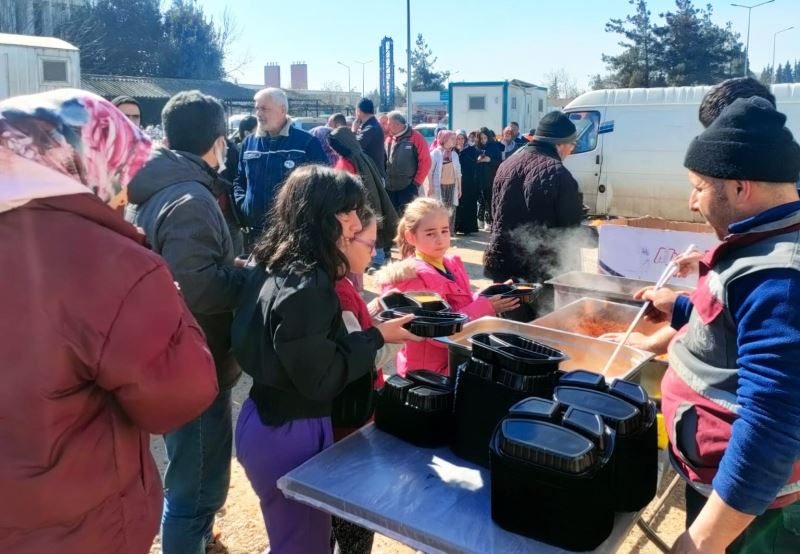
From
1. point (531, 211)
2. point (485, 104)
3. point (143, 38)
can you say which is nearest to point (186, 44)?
point (143, 38)

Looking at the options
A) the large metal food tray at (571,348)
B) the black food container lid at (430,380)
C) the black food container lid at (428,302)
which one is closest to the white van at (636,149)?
the large metal food tray at (571,348)

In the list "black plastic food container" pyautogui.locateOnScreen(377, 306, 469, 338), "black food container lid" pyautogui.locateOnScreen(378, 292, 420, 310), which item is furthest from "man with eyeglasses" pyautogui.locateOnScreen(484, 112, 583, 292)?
"black plastic food container" pyautogui.locateOnScreen(377, 306, 469, 338)

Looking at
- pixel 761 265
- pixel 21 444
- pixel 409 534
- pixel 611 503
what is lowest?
pixel 409 534

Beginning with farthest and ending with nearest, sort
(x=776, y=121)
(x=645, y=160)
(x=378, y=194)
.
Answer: (x=645, y=160) < (x=378, y=194) < (x=776, y=121)

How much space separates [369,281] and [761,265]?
248 inches

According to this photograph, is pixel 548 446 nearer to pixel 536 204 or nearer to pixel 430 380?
pixel 430 380

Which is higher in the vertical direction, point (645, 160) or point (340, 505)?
point (645, 160)

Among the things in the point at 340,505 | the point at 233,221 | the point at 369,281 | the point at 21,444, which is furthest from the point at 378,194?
the point at 21,444

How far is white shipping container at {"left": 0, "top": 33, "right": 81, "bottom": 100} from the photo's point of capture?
11336mm

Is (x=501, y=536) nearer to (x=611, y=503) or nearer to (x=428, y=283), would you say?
(x=611, y=503)

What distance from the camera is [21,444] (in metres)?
1.24

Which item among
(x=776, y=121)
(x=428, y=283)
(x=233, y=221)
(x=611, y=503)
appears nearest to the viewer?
(x=611, y=503)

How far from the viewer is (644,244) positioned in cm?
427

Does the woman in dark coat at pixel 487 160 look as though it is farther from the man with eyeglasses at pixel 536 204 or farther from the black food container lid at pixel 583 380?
the black food container lid at pixel 583 380
